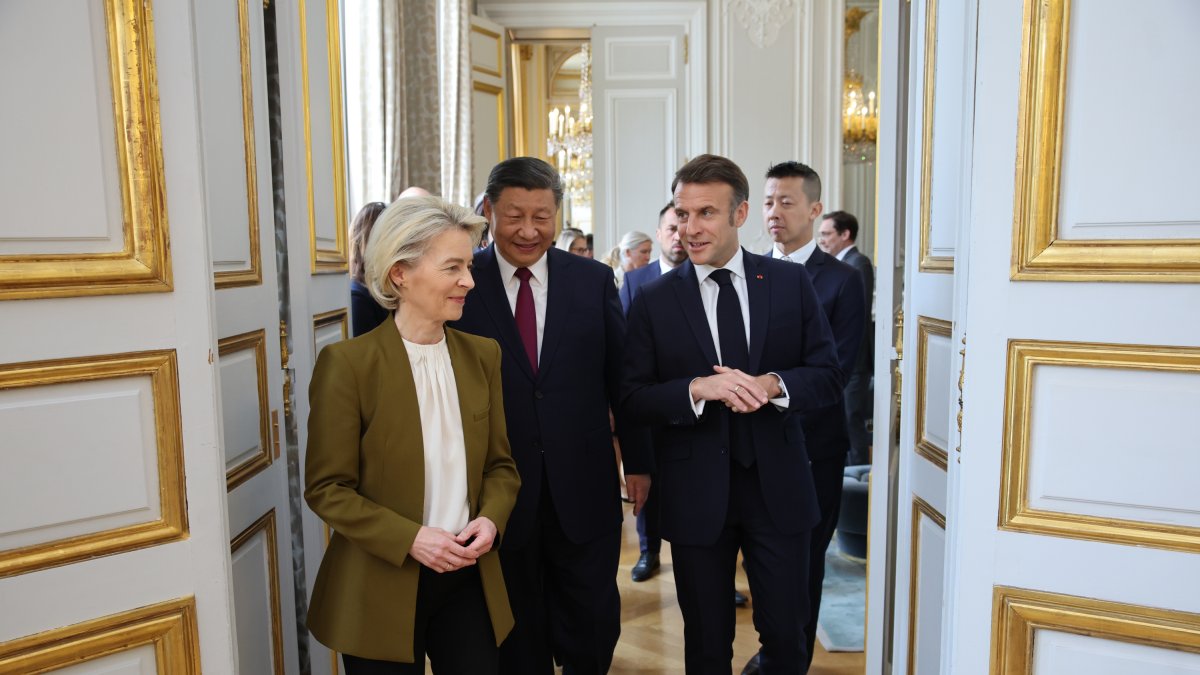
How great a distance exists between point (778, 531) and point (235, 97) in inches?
69.3

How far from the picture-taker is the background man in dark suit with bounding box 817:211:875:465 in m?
4.16

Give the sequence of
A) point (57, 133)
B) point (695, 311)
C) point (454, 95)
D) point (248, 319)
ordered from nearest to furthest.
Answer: point (57, 133), point (248, 319), point (695, 311), point (454, 95)

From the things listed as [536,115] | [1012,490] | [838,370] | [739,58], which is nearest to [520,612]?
[838,370]

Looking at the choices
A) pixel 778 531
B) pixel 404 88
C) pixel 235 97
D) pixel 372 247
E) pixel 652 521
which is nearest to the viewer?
pixel 372 247

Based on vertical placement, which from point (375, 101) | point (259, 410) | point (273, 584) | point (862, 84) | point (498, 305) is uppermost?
point (862, 84)

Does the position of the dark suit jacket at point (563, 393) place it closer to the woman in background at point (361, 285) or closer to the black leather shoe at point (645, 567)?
the woman in background at point (361, 285)

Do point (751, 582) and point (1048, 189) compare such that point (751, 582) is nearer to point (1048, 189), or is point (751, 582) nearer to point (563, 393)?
point (563, 393)

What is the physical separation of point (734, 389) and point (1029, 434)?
756 mm

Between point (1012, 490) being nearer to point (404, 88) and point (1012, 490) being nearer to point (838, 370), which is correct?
point (838, 370)

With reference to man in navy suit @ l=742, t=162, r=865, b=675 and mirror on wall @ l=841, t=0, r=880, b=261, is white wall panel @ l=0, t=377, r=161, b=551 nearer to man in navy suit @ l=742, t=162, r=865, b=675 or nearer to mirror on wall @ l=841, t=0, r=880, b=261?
man in navy suit @ l=742, t=162, r=865, b=675

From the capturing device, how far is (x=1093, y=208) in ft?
4.74

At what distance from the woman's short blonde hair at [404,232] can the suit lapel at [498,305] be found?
573 mm

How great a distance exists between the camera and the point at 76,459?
1.36 metres

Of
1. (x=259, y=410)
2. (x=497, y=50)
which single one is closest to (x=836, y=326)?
(x=259, y=410)
